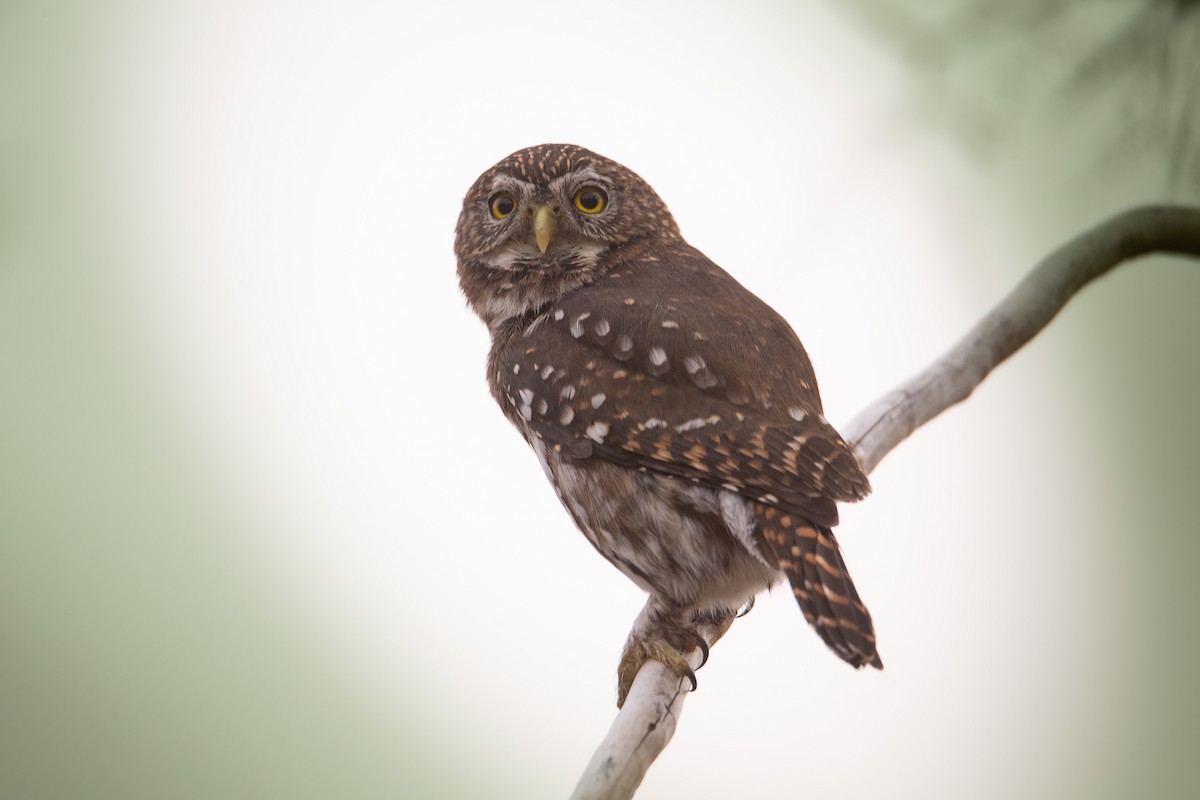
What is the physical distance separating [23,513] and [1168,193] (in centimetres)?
209

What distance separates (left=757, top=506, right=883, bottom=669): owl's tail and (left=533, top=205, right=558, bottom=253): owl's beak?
53 cm

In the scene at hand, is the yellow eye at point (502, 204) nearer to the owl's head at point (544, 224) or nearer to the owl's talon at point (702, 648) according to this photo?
the owl's head at point (544, 224)

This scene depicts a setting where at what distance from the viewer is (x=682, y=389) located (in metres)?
1.55

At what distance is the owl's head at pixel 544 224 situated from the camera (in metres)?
1.73

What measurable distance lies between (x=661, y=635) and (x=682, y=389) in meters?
0.39

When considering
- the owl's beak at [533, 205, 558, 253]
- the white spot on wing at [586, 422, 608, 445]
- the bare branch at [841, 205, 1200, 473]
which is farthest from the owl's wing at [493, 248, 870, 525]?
the bare branch at [841, 205, 1200, 473]

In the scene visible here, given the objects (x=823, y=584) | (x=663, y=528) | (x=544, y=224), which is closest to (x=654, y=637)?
(x=663, y=528)

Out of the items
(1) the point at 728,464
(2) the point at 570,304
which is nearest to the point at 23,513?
(2) the point at 570,304

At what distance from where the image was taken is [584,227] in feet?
5.79

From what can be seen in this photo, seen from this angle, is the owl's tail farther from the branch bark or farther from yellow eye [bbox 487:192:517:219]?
yellow eye [bbox 487:192:517:219]

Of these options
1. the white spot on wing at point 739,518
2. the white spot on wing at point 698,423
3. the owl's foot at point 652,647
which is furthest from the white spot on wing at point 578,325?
the owl's foot at point 652,647

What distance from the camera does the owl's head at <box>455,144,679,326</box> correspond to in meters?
1.73

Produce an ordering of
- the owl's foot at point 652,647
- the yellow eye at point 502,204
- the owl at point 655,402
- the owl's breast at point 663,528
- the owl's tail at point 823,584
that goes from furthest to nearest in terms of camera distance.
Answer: the yellow eye at point 502,204
the owl's foot at point 652,647
the owl's breast at point 663,528
the owl at point 655,402
the owl's tail at point 823,584

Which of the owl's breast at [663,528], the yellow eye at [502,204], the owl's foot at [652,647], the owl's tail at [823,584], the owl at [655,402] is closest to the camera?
the owl's tail at [823,584]
